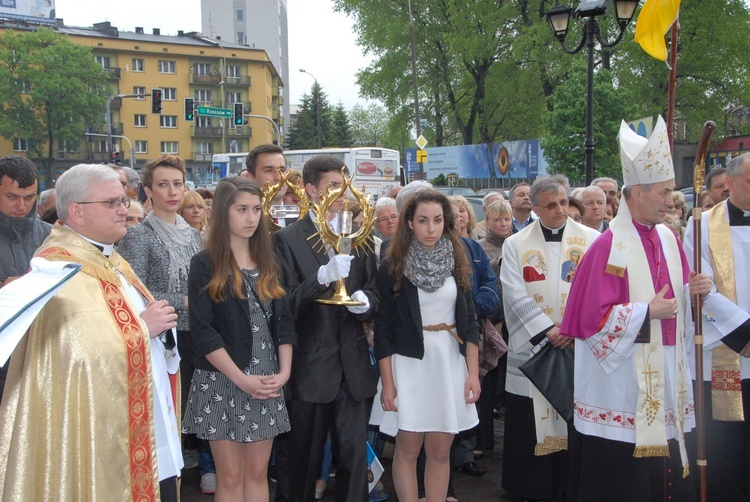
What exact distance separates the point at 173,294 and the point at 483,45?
102ft

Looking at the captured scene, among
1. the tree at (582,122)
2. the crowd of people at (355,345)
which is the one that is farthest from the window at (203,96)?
the crowd of people at (355,345)

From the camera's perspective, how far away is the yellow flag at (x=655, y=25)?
14.5 feet

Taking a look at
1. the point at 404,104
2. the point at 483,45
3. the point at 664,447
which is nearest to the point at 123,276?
the point at 664,447

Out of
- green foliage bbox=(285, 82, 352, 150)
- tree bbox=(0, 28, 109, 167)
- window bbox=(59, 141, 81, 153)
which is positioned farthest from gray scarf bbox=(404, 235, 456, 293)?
window bbox=(59, 141, 81, 153)

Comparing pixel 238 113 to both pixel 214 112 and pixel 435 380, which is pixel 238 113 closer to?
pixel 214 112

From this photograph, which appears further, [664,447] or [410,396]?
[410,396]

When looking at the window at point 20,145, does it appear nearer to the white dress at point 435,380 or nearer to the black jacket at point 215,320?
the black jacket at point 215,320

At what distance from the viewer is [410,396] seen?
4.11 m

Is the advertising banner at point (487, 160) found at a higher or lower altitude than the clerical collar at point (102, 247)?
higher

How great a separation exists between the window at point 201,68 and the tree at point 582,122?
4975cm

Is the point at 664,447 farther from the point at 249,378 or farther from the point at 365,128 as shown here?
the point at 365,128

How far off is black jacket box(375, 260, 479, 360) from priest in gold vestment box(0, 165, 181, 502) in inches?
52.4

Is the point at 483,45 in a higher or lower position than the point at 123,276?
higher

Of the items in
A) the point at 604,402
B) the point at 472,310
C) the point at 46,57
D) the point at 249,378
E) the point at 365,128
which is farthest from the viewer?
the point at 365,128
